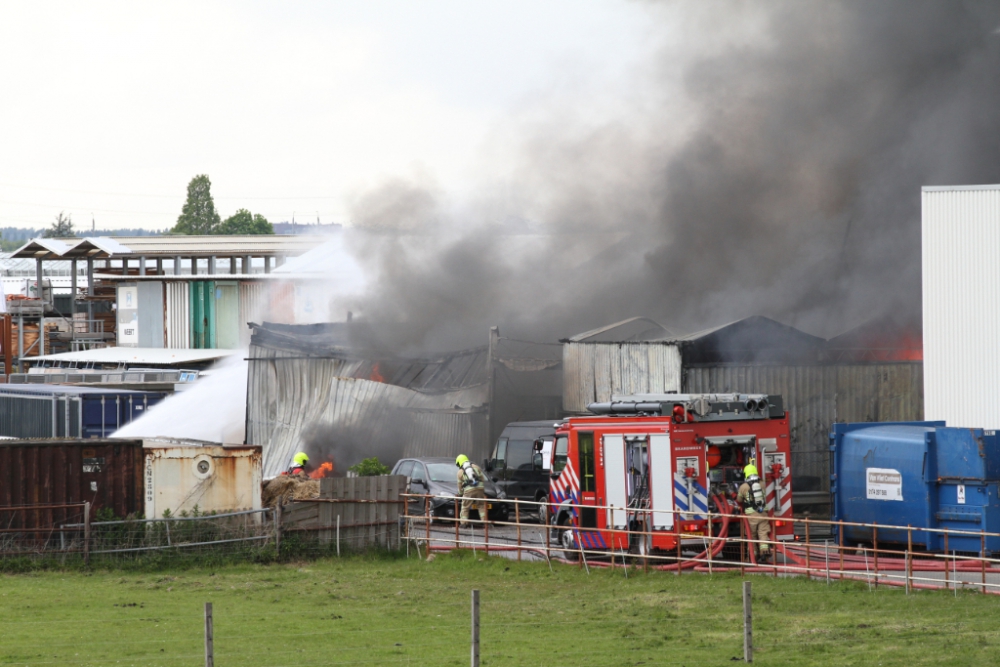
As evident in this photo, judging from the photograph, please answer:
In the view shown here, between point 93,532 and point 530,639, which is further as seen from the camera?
point 93,532

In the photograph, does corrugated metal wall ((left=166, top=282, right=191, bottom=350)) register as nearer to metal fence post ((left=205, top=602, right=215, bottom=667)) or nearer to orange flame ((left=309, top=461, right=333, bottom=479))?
orange flame ((left=309, top=461, right=333, bottom=479))

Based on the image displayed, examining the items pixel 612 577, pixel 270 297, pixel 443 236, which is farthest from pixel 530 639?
pixel 270 297

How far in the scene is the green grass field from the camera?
10.5 meters

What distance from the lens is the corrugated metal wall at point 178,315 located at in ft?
180

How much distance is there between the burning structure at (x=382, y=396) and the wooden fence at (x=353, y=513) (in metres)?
8.87

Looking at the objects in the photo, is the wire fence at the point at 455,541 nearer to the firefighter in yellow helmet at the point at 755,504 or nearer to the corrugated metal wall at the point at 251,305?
the firefighter in yellow helmet at the point at 755,504

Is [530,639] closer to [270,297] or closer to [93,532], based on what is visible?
[93,532]

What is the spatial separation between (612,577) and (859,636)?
202 inches

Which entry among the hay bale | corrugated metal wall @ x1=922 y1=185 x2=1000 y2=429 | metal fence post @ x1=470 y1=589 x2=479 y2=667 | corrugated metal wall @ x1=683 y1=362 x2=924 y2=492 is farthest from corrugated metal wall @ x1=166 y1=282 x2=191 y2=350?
metal fence post @ x1=470 y1=589 x2=479 y2=667

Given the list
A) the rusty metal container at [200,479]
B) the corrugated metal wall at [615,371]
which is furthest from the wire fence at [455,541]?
the corrugated metal wall at [615,371]

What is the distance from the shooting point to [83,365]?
54.5 meters

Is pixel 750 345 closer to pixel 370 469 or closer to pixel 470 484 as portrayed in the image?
pixel 470 484

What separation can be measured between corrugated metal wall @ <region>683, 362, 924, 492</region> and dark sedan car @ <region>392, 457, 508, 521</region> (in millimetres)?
4429

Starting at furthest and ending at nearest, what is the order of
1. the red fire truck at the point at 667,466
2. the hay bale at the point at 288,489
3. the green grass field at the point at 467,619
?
the hay bale at the point at 288,489
the red fire truck at the point at 667,466
the green grass field at the point at 467,619
